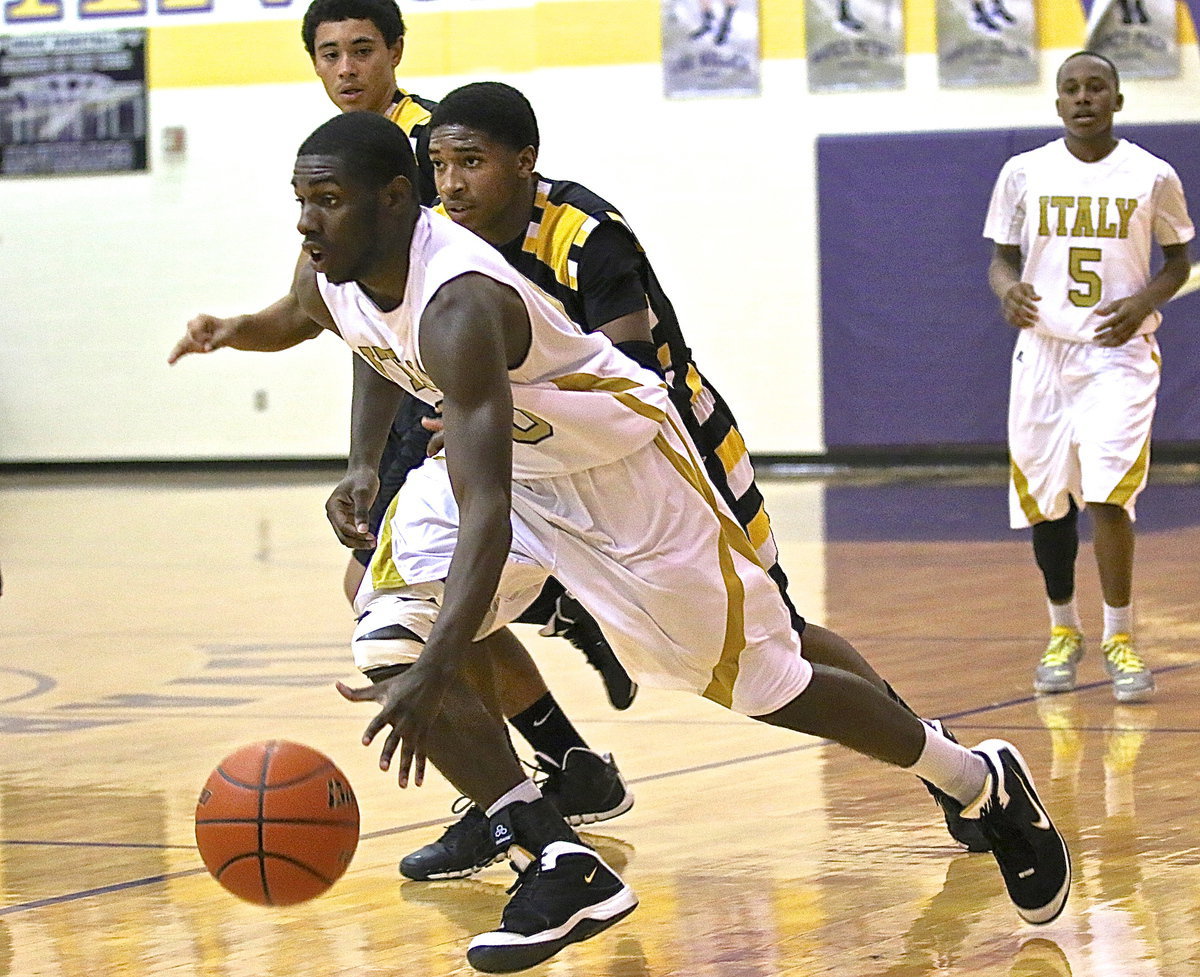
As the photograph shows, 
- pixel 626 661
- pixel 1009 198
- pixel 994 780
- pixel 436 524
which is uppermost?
pixel 1009 198

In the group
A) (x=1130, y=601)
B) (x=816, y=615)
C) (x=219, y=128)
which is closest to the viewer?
(x=1130, y=601)

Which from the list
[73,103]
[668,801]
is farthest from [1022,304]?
[73,103]

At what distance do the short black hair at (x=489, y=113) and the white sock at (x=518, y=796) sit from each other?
124 centimetres

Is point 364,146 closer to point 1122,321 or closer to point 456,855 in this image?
point 456,855

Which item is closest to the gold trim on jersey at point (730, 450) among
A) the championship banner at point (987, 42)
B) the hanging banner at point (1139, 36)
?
the hanging banner at point (1139, 36)

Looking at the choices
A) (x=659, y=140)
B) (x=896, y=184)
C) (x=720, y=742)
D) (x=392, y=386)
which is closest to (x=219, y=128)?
(x=659, y=140)

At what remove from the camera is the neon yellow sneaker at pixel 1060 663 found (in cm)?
632

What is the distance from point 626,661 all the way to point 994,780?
701mm

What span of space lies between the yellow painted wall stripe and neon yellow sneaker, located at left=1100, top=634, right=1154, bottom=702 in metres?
10.2

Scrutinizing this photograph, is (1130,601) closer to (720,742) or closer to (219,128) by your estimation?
(720,742)

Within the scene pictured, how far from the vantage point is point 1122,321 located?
21.3 feet

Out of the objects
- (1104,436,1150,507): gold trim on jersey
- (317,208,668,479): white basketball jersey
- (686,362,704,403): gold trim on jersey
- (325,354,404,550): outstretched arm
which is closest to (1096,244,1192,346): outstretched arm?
(1104,436,1150,507): gold trim on jersey

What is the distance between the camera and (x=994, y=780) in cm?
381

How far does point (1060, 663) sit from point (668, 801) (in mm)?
1970
